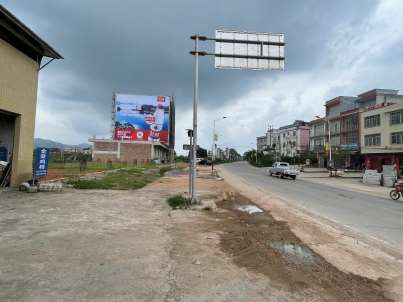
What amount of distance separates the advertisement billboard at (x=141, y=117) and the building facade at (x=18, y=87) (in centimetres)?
5312

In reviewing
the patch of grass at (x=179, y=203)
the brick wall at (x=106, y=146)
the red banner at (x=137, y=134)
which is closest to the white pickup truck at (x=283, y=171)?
the patch of grass at (x=179, y=203)

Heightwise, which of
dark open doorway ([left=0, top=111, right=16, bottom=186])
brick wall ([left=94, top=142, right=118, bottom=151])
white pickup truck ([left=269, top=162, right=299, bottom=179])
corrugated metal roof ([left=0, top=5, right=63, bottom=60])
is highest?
corrugated metal roof ([left=0, top=5, right=63, bottom=60])

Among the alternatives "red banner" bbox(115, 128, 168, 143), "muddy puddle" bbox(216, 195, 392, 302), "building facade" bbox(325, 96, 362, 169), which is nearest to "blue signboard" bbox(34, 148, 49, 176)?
"muddy puddle" bbox(216, 195, 392, 302)

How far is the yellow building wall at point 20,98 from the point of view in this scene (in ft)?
45.6

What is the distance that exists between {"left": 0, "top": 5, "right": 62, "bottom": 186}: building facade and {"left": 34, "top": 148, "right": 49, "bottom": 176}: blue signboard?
43.3 inches

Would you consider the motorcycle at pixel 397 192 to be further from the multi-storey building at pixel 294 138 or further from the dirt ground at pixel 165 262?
the multi-storey building at pixel 294 138

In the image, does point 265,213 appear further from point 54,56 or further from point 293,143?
point 293,143

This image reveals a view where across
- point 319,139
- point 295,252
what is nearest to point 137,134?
point 319,139

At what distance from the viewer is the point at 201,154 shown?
440ft

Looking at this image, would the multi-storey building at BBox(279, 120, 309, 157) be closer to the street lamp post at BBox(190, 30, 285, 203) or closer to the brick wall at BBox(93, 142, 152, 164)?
the brick wall at BBox(93, 142, 152, 164)

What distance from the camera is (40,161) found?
49.1 feet

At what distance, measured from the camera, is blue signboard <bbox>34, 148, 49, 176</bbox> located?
14711 mm

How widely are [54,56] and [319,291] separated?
17.5 metres

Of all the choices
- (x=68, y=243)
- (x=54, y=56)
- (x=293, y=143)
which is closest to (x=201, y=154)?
(x=293, y=143)
